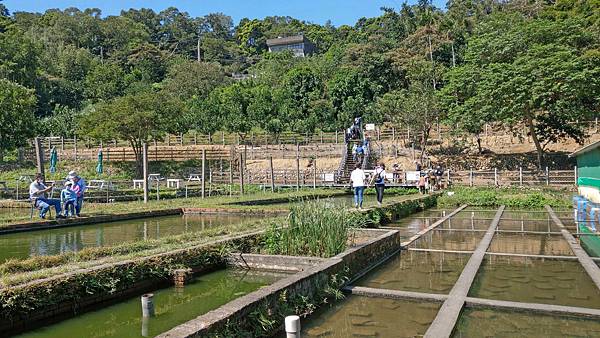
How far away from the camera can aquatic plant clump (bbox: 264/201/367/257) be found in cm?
750

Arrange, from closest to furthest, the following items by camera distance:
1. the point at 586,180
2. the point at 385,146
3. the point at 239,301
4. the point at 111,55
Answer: the point at 239,301 → the point at 586,180 → the point at 385,146 → the point at 111,55

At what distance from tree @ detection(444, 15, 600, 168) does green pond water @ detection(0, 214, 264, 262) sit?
67.5 feet

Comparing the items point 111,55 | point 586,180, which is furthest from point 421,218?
point 111,55

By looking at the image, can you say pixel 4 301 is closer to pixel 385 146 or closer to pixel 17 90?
pixel 17 90

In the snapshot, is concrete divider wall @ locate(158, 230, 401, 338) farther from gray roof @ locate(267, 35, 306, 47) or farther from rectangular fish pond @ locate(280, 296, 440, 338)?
gray roof @ locate(267, 35, 306, 47)

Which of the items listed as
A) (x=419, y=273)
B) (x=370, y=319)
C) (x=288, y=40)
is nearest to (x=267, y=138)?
(x=419, y=273)

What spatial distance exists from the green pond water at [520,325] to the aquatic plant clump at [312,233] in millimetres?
2580

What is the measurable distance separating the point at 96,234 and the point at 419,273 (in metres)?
7.60

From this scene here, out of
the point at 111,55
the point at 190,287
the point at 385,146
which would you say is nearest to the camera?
the point at 190,287

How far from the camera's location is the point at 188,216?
16.0m

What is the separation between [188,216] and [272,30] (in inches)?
3539

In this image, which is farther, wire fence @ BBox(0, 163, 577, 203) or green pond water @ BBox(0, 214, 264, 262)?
wire fence @ BBox(0, 163, 577, 203)

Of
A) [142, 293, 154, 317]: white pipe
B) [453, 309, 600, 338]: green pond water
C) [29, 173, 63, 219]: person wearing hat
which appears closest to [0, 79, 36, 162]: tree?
[29, 173, 63, 219]: person wearing hat

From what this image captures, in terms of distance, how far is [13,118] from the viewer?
28797 mm
